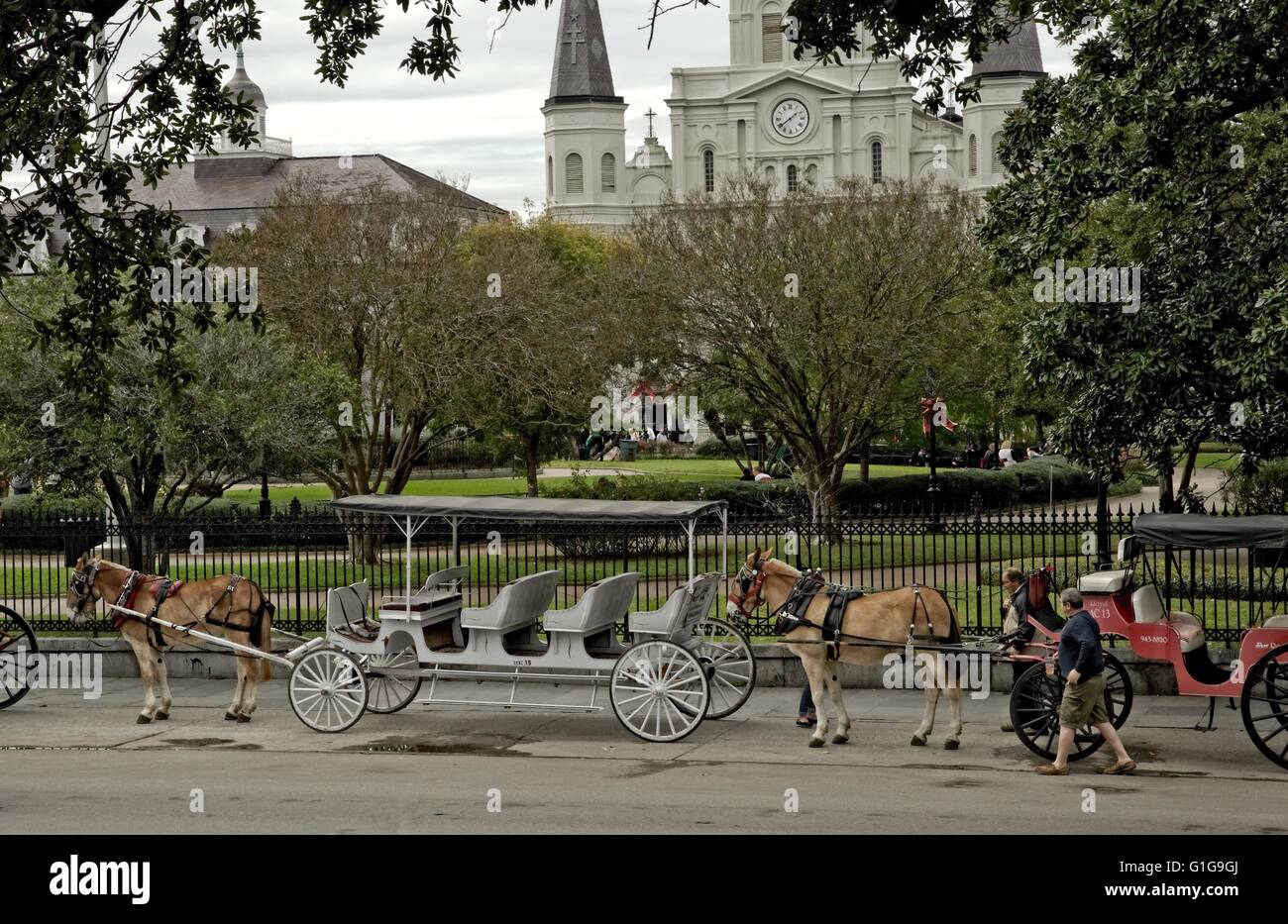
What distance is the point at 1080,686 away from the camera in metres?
12.2

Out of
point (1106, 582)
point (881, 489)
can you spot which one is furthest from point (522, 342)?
point (1106, 582)

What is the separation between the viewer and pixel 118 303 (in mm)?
22156

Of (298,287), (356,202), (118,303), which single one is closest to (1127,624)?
(118,303)

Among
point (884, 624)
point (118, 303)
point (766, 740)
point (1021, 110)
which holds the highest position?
point (1021, 110)

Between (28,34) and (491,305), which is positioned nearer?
(28,34)

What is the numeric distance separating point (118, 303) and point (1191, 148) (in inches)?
574

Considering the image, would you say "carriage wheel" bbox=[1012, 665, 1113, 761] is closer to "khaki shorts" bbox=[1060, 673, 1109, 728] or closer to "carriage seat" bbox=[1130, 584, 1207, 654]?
"khaki shorts" bbox=[1060, 673, 1109, 728]

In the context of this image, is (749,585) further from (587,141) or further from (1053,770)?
(587,141)

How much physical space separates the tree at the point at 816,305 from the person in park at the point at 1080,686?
17.6 m

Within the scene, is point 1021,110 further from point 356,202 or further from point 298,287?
point 356,202

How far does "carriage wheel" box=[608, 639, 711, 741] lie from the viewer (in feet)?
45.0

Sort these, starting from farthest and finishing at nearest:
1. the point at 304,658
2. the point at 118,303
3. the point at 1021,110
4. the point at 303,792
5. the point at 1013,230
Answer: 1. the point at 118,303
2. the point at 1021,110
3. the point at 1013,230
4. the point at 304,658
5. the point at 303,792

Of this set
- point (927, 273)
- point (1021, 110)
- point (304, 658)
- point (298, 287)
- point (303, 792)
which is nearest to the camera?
point (303, 792)

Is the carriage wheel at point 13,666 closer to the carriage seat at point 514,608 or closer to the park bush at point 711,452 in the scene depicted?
the carriage seat at point 514,608
